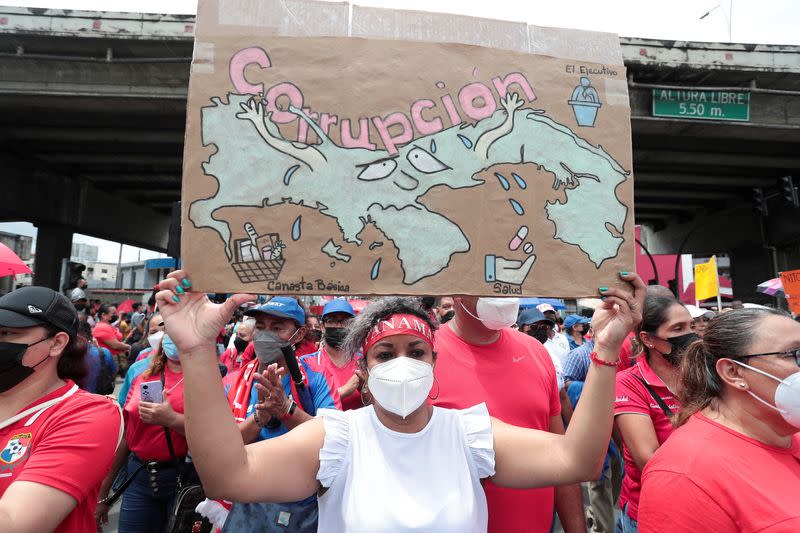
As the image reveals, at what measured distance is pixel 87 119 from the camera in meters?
13.2

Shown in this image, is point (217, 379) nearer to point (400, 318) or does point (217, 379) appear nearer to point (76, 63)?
point (400, 318)

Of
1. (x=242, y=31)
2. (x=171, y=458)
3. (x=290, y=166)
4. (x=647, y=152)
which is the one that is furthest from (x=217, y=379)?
(x=647, y=152)

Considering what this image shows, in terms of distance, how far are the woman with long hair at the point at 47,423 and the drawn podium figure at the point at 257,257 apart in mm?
980

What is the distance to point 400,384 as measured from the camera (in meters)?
1.96

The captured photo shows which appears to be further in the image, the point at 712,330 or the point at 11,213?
the point at 11,213

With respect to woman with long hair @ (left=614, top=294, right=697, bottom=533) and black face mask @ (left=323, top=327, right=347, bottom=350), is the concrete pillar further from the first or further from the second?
woman with long hair @ (left=614, top=294, right=697, bottom=533)

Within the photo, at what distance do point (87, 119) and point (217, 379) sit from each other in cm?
1420

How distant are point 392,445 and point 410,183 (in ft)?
3.13

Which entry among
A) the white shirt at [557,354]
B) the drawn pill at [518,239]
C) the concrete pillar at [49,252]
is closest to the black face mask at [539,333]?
the white shirt at [557,354]

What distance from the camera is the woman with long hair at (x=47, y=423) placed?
1.84m

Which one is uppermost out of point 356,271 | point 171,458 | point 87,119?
point 87,119

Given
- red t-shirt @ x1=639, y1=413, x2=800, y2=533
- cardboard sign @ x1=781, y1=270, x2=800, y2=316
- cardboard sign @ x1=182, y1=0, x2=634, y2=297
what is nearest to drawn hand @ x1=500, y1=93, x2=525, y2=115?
cardboard sign @ x1=182, y1=0, x2=634, y2=297

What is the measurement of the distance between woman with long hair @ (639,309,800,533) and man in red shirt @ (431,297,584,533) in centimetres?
66

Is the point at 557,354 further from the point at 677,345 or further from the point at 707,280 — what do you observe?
the point at 707,280
